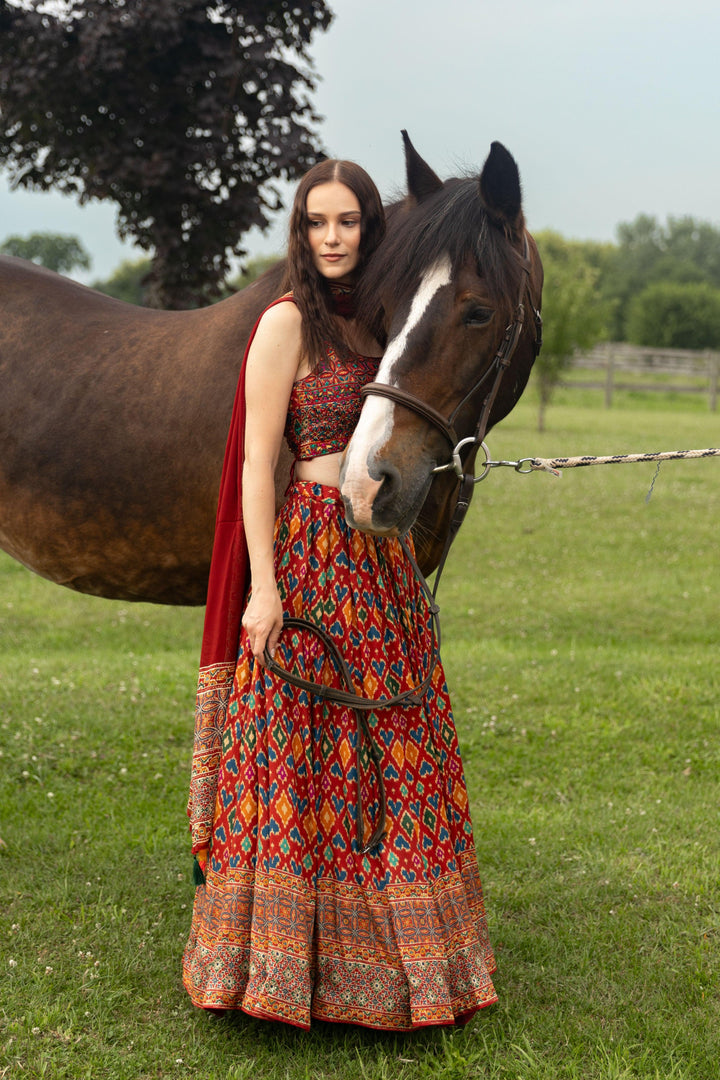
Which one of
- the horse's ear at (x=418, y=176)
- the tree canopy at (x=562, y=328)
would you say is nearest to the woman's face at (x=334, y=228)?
the horse's ear at (x=418, y=176)

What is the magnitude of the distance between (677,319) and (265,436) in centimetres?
5227

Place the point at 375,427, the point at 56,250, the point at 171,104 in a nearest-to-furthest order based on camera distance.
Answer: the point at 375,427 → the point at 171,104 → the point at 56,250

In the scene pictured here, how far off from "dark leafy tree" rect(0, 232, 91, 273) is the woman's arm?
9046 centimetres

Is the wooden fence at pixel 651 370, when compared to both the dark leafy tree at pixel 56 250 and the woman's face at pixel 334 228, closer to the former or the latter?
the woman's face at pixel 334 228

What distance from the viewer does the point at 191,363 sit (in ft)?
9.91

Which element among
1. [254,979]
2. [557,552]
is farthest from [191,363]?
[557,552]

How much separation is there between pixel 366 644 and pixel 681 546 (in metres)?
8.32

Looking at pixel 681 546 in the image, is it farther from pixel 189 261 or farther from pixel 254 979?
pixel 254 979

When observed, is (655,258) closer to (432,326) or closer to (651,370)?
(651,370)

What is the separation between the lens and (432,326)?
2.25 m

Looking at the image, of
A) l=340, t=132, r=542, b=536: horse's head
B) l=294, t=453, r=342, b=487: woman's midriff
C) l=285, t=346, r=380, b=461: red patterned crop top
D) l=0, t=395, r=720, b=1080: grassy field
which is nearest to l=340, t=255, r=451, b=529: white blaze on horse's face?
l=340, t=132, r=542, b=536: horse's head

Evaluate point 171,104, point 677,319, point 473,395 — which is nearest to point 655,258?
point 677,319

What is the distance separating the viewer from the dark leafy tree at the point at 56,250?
8850 cm

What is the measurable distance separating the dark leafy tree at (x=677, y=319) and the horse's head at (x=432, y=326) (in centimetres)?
5106
